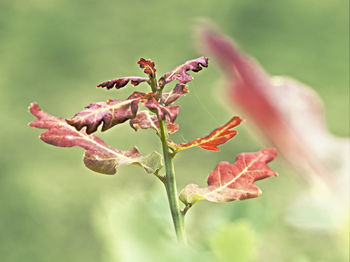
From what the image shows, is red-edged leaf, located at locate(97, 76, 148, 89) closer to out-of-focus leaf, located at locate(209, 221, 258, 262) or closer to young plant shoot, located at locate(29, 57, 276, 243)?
young plant shoot, located at locate(29, 57, 276, 243)

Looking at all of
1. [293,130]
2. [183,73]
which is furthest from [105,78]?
[293,130]

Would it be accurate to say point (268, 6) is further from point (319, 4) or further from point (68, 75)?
point (68, 75)

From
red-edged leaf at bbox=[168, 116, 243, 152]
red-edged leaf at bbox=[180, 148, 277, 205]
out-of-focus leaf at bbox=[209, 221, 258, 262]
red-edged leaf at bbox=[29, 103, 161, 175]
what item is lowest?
out-of-focus leaf at bbox=[209, 221, 258, 262]

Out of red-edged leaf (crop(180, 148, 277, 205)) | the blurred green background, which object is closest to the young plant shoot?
red-edged leaf (crop(180, 148, 277, 205))

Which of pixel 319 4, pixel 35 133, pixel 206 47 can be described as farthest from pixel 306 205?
pixel 319 4

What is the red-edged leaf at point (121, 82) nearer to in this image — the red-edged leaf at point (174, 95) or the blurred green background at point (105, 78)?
the red-edged leaf at point (174, 95)

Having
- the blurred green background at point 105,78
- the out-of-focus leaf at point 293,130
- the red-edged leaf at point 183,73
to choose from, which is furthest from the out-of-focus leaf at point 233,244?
the blurred green background at point 105,78
